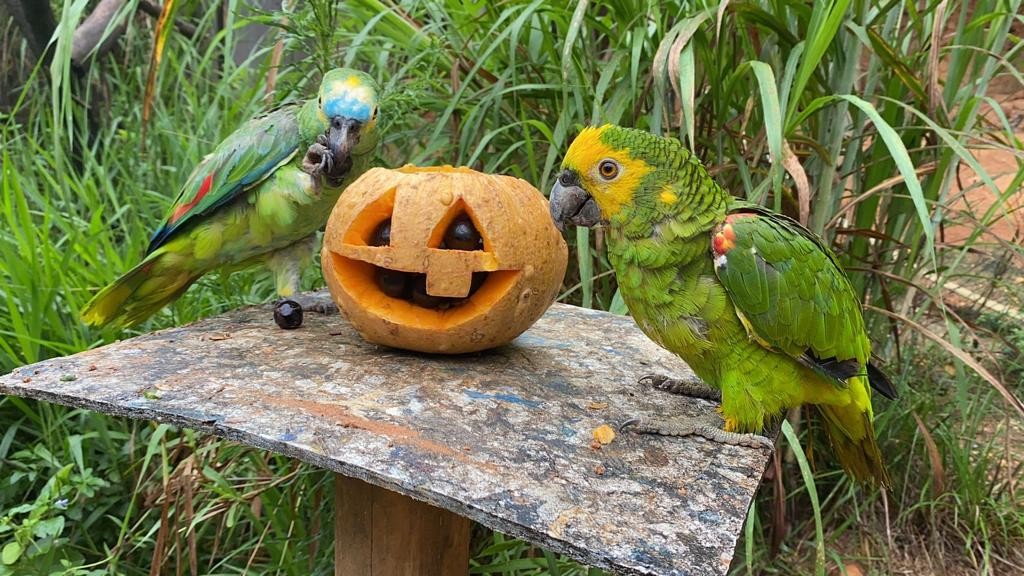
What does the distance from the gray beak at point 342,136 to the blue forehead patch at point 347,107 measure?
0.03ft

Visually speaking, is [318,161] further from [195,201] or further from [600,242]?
[600,242]

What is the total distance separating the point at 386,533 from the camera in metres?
→ 1.22

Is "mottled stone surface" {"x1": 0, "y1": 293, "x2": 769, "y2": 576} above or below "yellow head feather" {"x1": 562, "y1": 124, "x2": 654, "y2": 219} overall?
below

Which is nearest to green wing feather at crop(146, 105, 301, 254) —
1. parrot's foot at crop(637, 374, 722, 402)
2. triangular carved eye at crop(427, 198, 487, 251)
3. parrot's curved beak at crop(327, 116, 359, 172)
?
parrot's curved beak at crop(327, 116, 359, 172)

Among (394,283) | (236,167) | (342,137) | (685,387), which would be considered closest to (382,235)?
(394,283)

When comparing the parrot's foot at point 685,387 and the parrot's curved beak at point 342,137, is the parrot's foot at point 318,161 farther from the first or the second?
the parrot's foot at point 685,387

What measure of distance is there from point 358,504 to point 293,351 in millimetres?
317

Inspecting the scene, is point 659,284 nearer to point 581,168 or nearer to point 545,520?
point 581,168

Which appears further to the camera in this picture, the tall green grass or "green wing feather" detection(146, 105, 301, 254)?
the tall green grass

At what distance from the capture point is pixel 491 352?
1413 mm

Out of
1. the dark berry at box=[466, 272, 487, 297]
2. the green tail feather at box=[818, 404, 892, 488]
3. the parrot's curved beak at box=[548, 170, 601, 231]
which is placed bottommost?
the green tail feather at box=[818, 404, 892, 488]

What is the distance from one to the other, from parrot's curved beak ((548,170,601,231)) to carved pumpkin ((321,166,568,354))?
132 mm

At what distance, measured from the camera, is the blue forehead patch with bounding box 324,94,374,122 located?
1475 millimetres

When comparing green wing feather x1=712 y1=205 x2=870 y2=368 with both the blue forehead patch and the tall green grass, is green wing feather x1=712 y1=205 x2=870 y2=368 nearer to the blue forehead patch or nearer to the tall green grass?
the tall green grass
